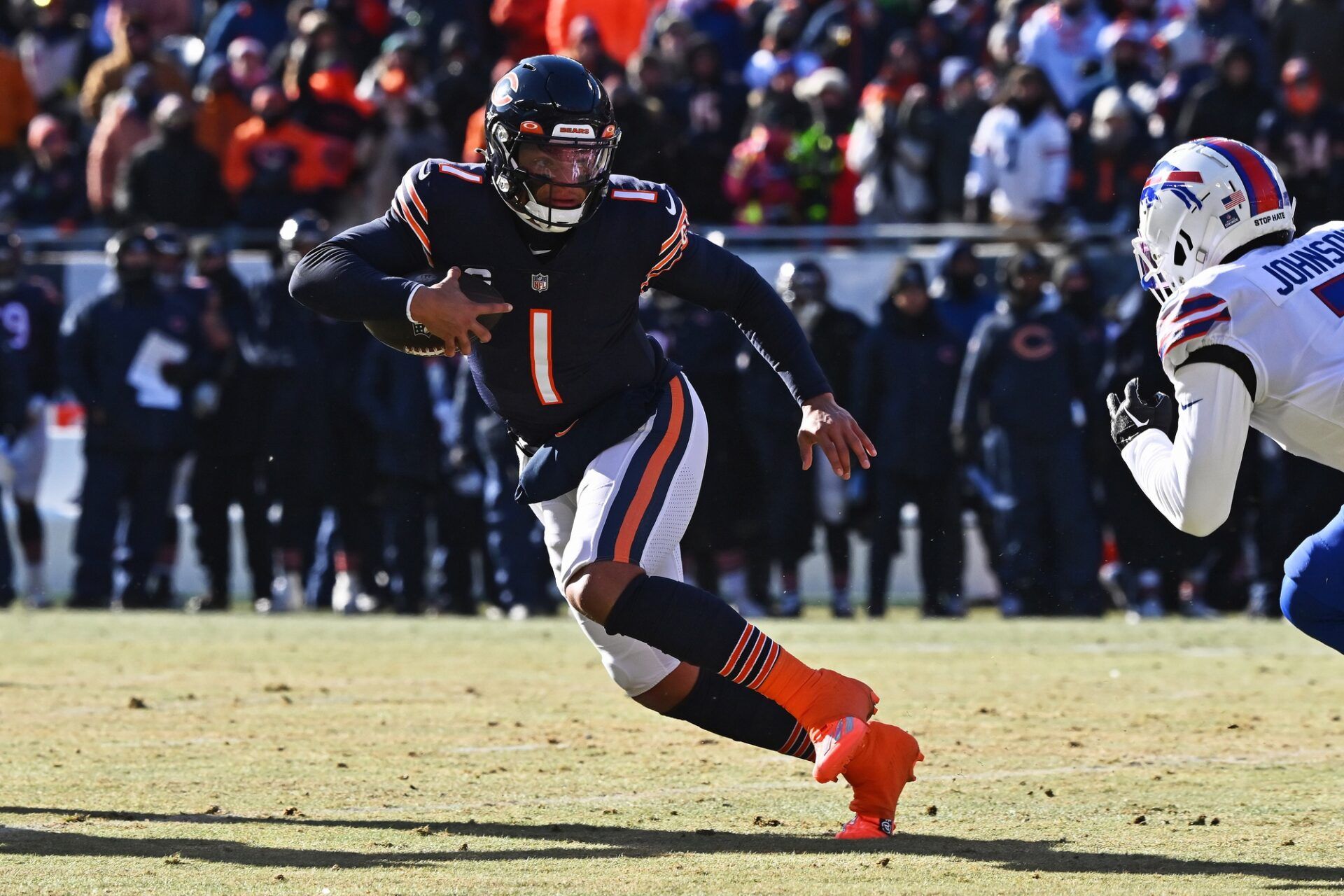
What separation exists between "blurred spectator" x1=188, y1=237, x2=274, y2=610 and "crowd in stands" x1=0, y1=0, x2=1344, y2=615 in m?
0.02

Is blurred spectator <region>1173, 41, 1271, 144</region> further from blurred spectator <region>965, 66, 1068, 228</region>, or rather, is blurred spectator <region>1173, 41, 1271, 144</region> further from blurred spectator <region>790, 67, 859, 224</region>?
blurred spectator <region>790, 67, 859, 224</region>

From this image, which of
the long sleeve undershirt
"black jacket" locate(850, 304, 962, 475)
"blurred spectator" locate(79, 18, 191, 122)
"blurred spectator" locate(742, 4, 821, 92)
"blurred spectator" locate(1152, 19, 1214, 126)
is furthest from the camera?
"blurred spectator" locate(79, 18, 191, 122)

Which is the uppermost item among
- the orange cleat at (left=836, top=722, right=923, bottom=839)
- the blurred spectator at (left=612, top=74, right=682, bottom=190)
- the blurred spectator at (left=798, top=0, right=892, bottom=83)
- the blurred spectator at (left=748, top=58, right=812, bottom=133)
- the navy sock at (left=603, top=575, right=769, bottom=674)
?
the blurred spectator at (left=798, top=0, right=892, bottom=83)

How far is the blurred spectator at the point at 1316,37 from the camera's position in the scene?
1455 cm

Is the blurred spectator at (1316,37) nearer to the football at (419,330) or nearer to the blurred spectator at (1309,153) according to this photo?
the blurred spectator at (1309,153)

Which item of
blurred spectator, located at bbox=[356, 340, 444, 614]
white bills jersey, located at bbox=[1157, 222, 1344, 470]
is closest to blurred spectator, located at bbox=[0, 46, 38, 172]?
blurred spectator, located at bbox=[356, 340, 444, 614]

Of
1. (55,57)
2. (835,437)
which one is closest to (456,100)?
(55,57)

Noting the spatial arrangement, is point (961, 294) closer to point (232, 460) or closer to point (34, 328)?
point (232, 460)

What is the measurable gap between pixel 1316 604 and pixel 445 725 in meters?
3.55

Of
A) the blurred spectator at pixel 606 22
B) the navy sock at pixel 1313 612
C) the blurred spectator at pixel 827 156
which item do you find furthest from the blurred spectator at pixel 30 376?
the navy sock at pixel 1313 612

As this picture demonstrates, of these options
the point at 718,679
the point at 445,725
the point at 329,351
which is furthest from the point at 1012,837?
the point at 329,351

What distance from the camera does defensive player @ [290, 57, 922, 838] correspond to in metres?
5.38

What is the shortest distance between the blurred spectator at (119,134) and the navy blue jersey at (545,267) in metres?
10.6

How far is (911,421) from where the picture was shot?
12891 millimetres
